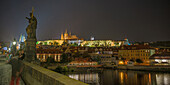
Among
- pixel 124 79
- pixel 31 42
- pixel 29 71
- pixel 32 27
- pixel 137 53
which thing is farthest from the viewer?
pixel 137 53

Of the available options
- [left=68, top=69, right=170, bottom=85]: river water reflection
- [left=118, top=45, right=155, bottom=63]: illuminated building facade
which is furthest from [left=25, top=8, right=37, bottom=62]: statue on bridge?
[left=118, top=45, right=155, bottom=63]: illuminated building facade

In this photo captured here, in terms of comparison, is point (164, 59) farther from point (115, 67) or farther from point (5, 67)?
point (5, 67)

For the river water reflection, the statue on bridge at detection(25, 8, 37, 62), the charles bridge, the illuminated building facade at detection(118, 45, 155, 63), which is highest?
the statue on bridge at detection(25, 8, 37, 62)

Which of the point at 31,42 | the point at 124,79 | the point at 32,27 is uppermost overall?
the point at 32,27

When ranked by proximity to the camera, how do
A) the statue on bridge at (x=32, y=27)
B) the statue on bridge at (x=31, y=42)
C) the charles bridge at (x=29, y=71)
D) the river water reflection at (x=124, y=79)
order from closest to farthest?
the charles bridge at (x=29, y=71) → the statue on bridge at (x=31, y=42) → the statue on bridge at (x=32, y=27) → the river water reflection at (x=124, y=79)

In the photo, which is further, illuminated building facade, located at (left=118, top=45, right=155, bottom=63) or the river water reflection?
illuminated building facade, located at (left=118, top=45, right=155, bottom=63)

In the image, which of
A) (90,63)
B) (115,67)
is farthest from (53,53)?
(115,67)

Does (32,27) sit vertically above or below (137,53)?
above

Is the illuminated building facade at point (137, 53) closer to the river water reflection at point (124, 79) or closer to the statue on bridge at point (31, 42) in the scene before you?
the river water reflection at point (124, 79)

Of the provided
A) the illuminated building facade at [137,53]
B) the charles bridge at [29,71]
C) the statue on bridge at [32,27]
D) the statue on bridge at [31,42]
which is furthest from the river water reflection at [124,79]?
the illuminated building facade at [137,53]

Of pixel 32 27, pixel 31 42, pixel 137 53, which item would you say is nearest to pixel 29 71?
pixel 31 42

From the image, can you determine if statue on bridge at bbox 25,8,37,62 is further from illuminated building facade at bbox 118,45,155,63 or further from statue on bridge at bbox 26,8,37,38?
illuminated building facade at bbox 118,45,155,63

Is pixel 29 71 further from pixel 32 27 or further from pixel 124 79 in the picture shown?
pixel 124 79

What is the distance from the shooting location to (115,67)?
174 feet
